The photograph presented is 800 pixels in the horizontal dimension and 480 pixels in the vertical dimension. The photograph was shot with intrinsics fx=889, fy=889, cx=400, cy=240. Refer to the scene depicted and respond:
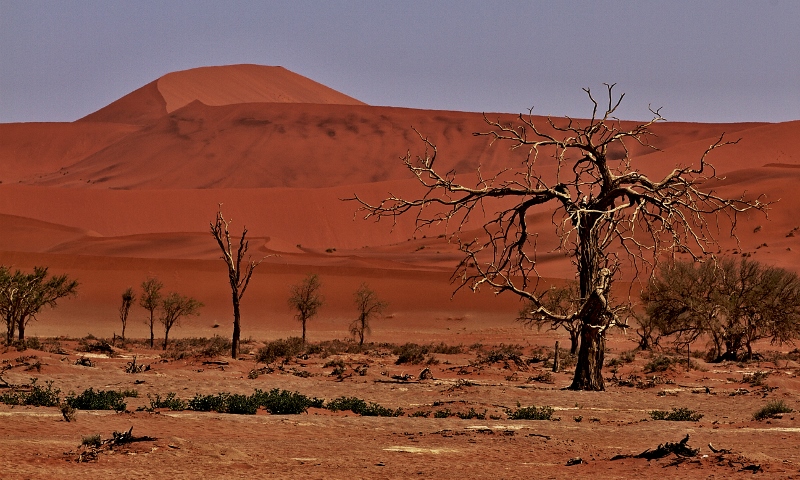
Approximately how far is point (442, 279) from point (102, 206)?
4456 cm

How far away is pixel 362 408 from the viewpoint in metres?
15.7

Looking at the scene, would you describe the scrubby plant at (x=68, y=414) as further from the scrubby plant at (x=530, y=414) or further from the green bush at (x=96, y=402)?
the scrubby plant at (x=530, y=414)

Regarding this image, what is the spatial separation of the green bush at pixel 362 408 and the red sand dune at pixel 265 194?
69.7 feet

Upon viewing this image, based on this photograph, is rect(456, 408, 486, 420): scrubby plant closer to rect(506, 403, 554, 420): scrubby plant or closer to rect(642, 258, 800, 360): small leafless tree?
rect(506, 403, 554, 420): scrubby plant

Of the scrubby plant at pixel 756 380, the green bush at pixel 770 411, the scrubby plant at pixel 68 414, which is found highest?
the scrubby plant at pixel 68 414

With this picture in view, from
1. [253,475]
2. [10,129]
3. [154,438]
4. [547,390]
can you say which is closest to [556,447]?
[253,475]

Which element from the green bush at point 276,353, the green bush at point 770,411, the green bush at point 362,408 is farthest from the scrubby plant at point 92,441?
the green bush at point 276,353

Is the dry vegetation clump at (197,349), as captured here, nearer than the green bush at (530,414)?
No

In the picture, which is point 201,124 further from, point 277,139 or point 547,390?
point 547,390

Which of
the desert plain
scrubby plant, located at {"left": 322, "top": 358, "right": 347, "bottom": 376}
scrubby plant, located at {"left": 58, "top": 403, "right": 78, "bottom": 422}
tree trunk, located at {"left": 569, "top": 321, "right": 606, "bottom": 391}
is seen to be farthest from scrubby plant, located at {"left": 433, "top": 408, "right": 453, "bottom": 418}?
scrubby plant, located at {"left": 322, "top": 358, "right": 347, "bottom": 376}

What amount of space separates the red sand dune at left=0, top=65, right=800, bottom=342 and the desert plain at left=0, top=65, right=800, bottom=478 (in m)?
0.33

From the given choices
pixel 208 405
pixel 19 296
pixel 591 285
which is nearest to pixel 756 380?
pixel 591 285

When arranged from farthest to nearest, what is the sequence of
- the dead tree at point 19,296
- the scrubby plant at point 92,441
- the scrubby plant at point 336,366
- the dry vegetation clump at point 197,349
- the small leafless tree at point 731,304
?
the dead tree at point 19,296 → the small leafless tree at point 731,304 → the dry vegetation clump at point 197,349 → the scrubby plant at point 336,366 → the scrubby plant at point 92,441

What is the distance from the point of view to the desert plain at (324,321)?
1087 centimetres
